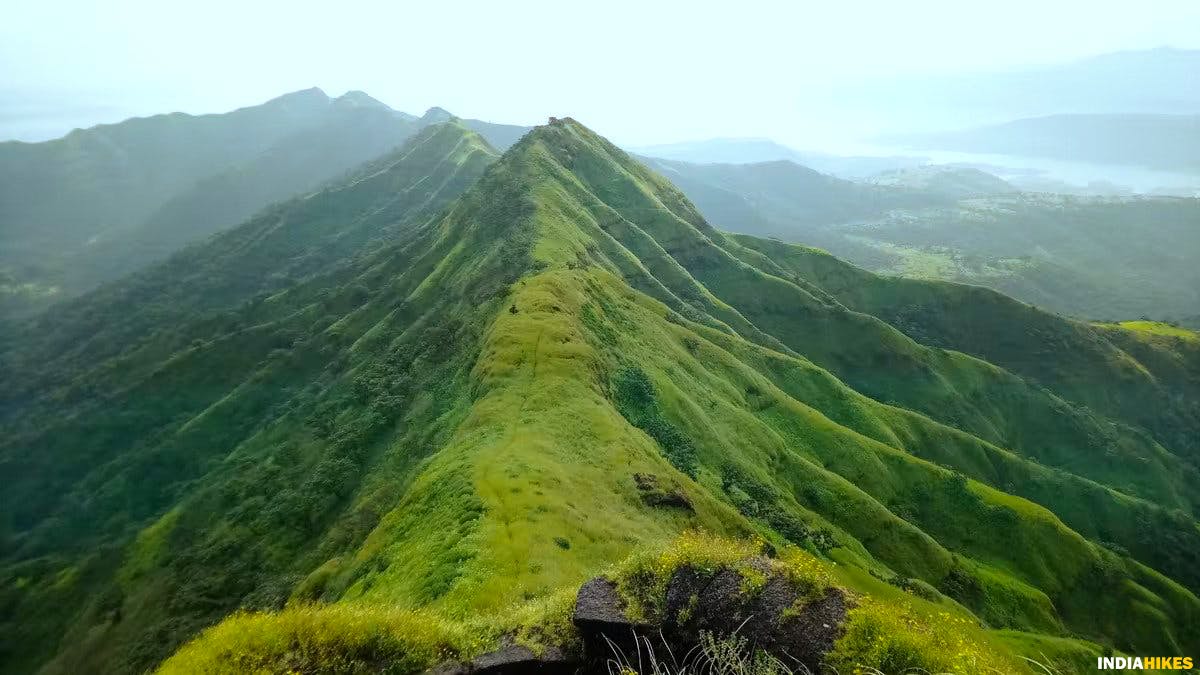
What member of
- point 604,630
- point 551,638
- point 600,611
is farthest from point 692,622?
point 551,638

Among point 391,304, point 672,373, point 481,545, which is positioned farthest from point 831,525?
point 391,304

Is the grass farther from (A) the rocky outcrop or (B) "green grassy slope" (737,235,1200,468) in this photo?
(B) "green grassy slope" (737,235,1200,468)

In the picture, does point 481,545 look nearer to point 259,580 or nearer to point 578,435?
point 578,435

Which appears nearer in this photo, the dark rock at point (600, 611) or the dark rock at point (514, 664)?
the dark rock at point (514, 664)

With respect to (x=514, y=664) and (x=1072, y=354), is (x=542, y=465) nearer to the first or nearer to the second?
(x=514, y=664)

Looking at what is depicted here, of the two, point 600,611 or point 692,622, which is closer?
point 692,622

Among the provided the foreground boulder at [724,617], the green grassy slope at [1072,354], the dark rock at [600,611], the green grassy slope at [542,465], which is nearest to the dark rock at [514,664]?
the foreground boulder at [724,617]

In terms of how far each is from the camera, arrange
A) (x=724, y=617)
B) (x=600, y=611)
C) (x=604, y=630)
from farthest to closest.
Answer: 1. (x=600, y=611)
2. (x=604, y=630)
3. (x=724, y=617)

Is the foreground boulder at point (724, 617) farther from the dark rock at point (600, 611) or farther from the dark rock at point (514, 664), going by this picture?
the dark rock at point (514, 664)

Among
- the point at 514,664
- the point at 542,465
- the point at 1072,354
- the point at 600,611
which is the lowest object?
the point at 1072,354
